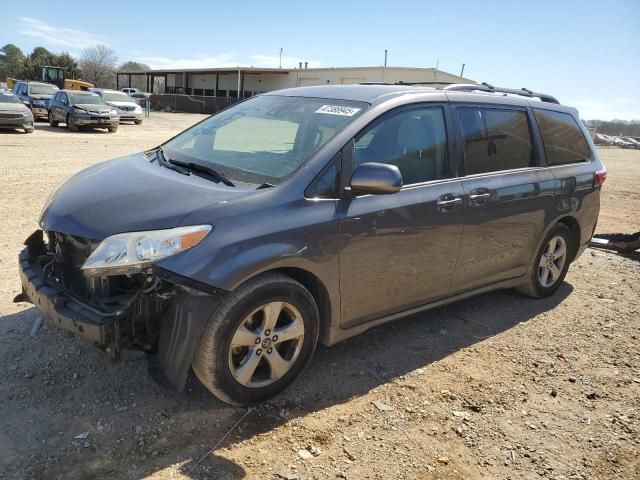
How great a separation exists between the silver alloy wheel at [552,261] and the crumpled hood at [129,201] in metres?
3.37

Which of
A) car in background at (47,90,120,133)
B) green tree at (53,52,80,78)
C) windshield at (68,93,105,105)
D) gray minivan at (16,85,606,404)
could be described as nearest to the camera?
gray minivan at (16,85,606,404)

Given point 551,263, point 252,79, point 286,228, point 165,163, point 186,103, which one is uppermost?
point 252,79

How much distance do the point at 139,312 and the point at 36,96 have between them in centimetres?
2558

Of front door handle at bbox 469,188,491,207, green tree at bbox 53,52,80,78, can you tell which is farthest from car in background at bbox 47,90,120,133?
green tree at bbox 53,52,80,78

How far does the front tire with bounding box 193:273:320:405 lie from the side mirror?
71cm

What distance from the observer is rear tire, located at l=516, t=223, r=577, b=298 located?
16.7 feet

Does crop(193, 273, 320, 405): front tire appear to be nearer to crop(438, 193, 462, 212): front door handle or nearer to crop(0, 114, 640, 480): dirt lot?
crop(0, 114, 640, 480): dirt lot

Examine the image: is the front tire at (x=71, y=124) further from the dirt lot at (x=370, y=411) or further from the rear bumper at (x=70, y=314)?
the rear bumper at (x=70, y=314)

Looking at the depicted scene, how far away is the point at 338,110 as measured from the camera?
12.1 feet

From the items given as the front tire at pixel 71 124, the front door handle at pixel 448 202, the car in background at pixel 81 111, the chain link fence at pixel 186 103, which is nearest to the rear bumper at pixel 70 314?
the front door handle at pixel 448 202

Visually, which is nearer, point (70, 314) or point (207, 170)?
point (70, 314)

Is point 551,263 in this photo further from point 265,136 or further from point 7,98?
point 7,98

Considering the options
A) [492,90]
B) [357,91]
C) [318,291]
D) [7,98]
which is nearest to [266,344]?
[318,291]

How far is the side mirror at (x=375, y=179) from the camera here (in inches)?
126
